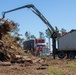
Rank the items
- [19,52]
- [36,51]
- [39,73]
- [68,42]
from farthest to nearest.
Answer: [36,51] → [68,42] → [19,52] → [39,73]

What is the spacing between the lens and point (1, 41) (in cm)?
2612

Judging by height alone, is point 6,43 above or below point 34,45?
below

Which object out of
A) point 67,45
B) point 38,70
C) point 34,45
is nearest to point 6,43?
point 38,70

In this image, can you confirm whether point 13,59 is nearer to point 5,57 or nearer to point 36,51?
point 5,57

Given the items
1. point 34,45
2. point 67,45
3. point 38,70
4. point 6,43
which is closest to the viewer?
point 38,70

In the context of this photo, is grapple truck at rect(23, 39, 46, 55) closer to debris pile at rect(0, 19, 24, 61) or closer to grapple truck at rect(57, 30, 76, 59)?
grapple truck at rect(57, 30, 76, 59)

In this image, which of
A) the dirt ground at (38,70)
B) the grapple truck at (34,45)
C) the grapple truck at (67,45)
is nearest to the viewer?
the dirt ground at (38,70)

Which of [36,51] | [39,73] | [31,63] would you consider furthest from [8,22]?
[36,51]

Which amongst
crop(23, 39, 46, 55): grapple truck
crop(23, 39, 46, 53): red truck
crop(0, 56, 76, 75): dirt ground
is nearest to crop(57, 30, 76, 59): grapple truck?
crop(23, 39, 46, 55): grapple truck

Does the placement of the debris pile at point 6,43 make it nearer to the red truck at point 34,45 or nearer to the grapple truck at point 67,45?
the grapple truck at point 67,45

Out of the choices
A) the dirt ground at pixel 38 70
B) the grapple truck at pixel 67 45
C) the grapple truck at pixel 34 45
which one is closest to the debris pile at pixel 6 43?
the dirt ground at pixel 38 70

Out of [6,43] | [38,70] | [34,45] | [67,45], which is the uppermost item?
[34,45]

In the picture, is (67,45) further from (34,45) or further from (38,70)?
(38,70)

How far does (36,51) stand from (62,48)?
22.3 ft
